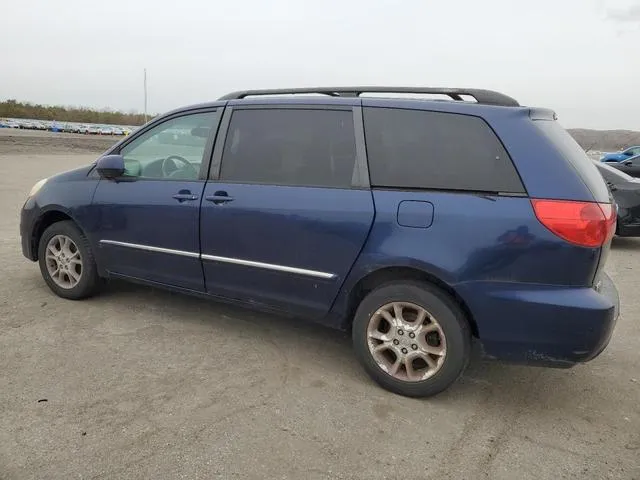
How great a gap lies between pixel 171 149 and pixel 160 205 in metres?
0.51

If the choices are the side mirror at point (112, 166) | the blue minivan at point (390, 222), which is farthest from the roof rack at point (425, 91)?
the side mirror at point (112, 166)

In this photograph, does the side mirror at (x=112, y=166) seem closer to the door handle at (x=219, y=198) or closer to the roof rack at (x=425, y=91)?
the door handle at (x=219, y=198)

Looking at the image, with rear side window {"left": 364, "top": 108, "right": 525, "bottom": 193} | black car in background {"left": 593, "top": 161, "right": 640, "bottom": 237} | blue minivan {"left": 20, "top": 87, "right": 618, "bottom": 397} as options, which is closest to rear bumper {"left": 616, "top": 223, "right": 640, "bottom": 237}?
black car in background {"left": 593, "top": 161, "right": 640, "bottom": 237}

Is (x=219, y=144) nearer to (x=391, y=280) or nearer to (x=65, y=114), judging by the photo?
(x=391, y=280)

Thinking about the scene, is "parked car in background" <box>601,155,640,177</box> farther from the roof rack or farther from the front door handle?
the front door handle

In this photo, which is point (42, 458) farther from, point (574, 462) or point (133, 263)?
point (574, 462)

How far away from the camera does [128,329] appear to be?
4129 millimetres

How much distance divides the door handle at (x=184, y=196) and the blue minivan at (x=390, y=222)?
0.02 m

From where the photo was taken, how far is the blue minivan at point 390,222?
2883 mm

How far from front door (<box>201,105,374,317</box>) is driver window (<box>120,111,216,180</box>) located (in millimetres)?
213

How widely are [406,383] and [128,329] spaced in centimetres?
217

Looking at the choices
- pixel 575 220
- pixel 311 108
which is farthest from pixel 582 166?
pixel 311 108

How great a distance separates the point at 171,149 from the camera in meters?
4.27

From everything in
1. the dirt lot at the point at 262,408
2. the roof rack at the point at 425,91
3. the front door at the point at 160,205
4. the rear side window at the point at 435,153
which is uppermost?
the roof rack at the point at 425,91
